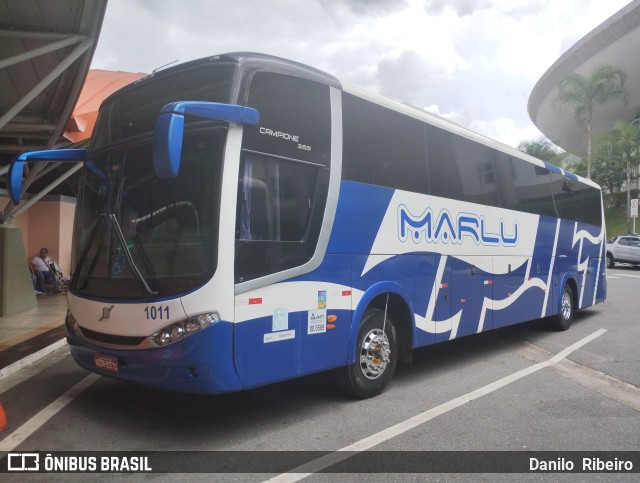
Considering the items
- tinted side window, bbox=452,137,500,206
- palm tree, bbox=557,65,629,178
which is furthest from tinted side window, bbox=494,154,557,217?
palm tree, bbox=557,65,629,178

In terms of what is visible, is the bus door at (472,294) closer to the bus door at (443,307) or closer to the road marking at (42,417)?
the bus door at (443,307)

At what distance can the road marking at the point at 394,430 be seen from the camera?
3736 mm

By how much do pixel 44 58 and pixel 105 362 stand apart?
730cm

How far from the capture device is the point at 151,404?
5.27 meters

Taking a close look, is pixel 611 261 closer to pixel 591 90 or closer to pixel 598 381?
pixel 591 90

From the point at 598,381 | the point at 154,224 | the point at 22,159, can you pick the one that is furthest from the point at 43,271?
the point at 598,381

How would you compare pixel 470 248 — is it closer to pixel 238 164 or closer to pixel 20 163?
pixel 238 164


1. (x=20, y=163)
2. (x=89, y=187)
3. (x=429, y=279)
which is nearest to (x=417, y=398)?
(x=429, y=279)

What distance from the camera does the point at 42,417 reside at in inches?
193

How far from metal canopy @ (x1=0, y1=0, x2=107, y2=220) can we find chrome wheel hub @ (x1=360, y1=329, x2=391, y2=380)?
20.9 feet

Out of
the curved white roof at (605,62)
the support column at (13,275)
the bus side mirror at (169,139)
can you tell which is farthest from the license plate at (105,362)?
the curved white roof at (605,62)

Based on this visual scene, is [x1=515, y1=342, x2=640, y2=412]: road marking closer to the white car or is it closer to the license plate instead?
the license plate

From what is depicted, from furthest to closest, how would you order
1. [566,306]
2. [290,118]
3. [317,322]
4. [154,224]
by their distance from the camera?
[566,306], [317,322], [290,118], [154,224]

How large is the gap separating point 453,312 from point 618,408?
2181 mm
